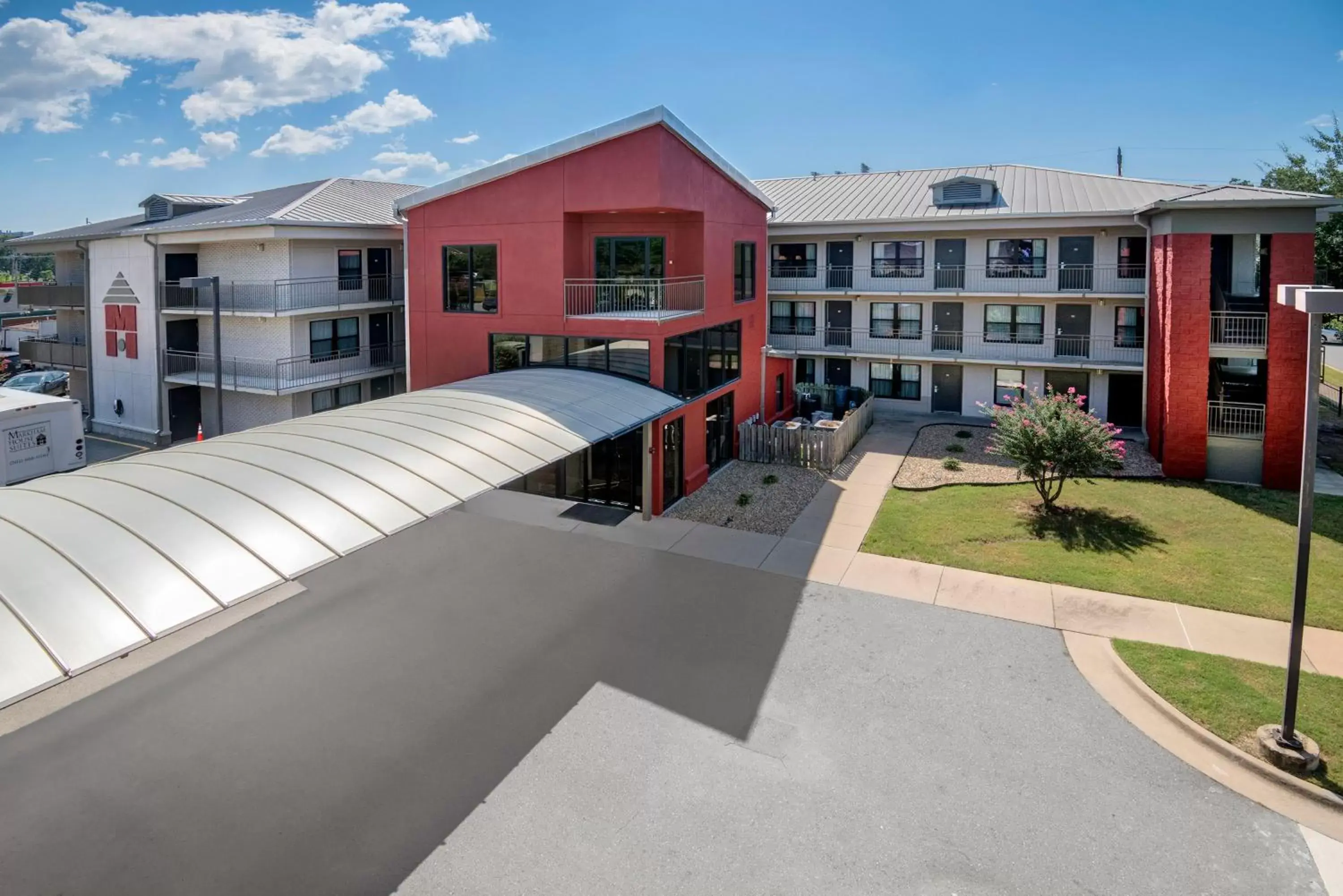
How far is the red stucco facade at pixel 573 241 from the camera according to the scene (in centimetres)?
2002

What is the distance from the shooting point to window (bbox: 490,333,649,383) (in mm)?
20281

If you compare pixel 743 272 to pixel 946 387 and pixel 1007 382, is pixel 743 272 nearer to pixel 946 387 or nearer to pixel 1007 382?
pixel 946 387

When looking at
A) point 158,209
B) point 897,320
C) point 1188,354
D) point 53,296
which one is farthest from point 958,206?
point 53,296

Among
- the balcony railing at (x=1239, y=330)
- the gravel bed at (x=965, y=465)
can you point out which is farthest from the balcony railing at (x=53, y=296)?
the balcony railing at (x=1239, y=330)

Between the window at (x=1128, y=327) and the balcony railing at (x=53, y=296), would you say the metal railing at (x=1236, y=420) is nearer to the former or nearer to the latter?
the window at (x=1128, y=327)

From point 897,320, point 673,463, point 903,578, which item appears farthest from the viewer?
point 897,320

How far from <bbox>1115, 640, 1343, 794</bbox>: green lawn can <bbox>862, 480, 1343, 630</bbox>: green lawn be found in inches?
98.1

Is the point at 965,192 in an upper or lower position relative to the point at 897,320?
upper

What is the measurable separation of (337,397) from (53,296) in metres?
15.4

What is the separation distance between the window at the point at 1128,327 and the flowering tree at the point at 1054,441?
35.0ft

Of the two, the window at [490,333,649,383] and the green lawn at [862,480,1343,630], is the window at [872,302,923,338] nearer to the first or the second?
the green lawn at [862,480,1343,630]

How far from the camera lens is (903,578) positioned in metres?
15.8

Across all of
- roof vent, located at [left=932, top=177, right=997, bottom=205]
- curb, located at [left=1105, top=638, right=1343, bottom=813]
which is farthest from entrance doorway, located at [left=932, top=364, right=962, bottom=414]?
curb, located at [left=1105, top=638, right=1343, bottom=813]

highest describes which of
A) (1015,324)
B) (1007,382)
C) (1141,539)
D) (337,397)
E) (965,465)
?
(1015,324)
